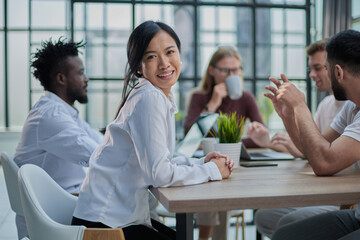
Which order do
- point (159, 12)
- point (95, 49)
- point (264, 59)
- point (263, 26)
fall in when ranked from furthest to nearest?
point (263, 26) < point (264, 59) < point (95, 49) < point (159, 12)

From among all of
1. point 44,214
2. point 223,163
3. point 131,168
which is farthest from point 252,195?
point 44,214

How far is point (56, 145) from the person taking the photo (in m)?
2.10

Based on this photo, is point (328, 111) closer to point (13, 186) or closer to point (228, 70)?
point (228, 70)

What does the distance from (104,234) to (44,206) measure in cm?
38

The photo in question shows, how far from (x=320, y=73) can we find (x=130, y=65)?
171cm

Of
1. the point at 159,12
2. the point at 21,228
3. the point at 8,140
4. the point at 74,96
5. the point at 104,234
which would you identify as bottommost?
the point at 8,140

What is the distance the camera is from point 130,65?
151 centimetres

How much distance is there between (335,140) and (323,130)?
139 cm

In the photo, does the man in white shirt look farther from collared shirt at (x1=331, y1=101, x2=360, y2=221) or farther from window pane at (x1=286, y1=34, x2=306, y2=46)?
window pane at (x1=286, y1=34, x2=306, y2=46)

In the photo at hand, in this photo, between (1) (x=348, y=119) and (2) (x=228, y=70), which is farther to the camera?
(2) (x=228, y=70)

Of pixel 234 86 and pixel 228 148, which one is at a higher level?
pixel 234 86

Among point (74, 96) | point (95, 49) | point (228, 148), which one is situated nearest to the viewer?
point (228, 148)

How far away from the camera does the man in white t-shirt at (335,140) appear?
1.50 m

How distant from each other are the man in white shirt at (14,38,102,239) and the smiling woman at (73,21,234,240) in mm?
692
